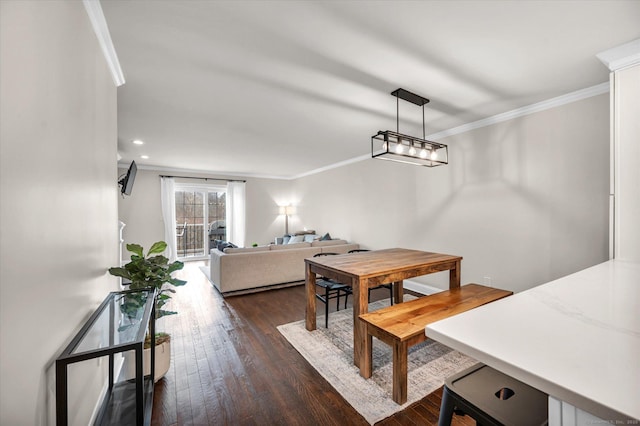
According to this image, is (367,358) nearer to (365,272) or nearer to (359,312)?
(359,312)

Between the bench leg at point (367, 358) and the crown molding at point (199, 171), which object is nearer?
the bench leg at point (367, 358)

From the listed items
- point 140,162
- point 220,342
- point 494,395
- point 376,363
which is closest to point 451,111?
point 376,363

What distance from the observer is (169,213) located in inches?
252

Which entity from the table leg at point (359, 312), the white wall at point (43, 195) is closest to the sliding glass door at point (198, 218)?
the white wall at point (43, 195)

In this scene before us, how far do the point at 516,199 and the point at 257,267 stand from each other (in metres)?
3.67

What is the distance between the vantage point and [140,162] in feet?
19.0

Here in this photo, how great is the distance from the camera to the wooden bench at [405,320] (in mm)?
1781

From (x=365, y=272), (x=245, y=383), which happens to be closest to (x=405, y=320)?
(x=365, y=272)

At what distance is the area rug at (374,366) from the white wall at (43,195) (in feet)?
5.12

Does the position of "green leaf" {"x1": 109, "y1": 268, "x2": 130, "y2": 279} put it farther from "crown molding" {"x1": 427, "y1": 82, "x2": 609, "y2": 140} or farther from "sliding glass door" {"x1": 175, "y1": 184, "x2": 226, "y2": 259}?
"sliding glass door" {"x1": 175, "y1": 184, "x2": 226, "y2": 259}

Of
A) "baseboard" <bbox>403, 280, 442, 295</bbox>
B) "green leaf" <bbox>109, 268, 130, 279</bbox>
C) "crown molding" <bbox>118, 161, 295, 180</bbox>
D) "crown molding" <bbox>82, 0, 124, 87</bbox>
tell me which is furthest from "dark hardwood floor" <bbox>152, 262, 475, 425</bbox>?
"crown molding" <bbox>118, 161, 295, 180</bbox>

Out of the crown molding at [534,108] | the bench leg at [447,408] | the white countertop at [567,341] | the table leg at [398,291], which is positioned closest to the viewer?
the white countertop at [567,341]

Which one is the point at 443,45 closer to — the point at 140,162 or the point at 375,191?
the point at 375,191

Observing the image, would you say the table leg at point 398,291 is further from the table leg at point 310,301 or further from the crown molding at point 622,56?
the crown molding at point 622,56
